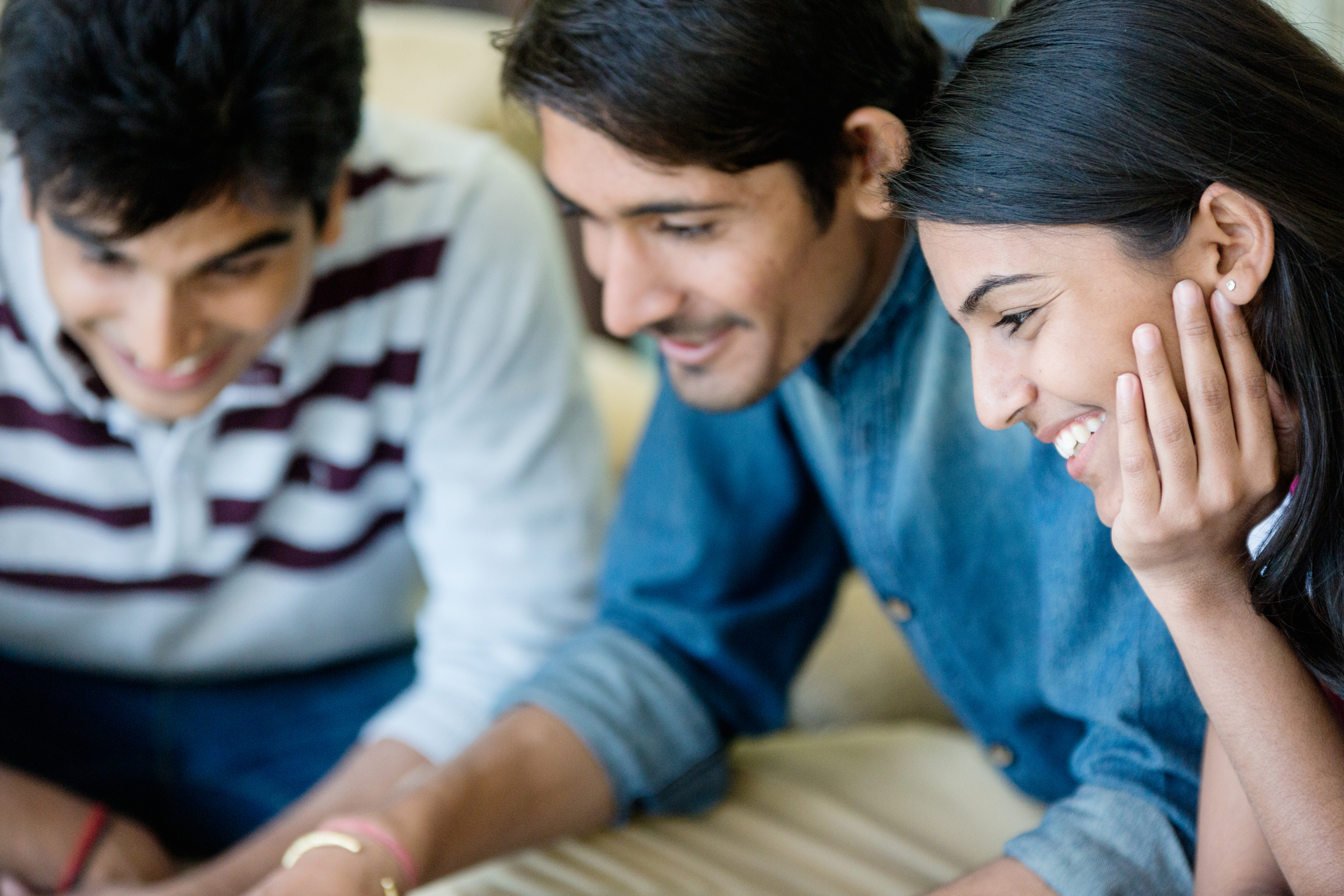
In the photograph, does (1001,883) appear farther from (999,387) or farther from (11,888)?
(11,888)

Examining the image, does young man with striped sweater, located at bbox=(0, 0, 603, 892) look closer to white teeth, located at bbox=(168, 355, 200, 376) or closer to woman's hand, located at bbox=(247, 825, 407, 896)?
white teeth, located at bbox=(168, 355, 200, 376)

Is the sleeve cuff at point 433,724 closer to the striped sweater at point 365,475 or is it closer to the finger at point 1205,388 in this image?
the striped sweater at point 365,475

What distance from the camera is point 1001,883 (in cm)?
89

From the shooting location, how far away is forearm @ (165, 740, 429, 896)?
3.93ft

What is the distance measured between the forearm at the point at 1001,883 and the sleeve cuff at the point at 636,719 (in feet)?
1.22

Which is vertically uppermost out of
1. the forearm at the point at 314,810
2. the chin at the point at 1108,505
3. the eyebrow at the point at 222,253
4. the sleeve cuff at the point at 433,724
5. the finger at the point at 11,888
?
the chin at the point at 1108,505

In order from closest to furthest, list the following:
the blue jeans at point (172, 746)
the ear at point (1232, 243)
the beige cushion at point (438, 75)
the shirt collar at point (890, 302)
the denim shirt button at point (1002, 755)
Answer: the ear at point (1232, 243) < the shirt collar at point (890, 302) < the denim shirt button at point (1002, 755) < the blue jeans at point (172, 746) < the beige cushion at point (438, 75)

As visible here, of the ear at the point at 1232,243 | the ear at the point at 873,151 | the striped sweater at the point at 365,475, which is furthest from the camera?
the striped sweater at the point at 365,475

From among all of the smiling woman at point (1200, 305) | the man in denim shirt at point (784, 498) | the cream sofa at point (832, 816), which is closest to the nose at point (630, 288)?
the man in denim shirt at point (784, 498)

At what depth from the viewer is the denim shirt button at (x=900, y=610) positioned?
1127mm

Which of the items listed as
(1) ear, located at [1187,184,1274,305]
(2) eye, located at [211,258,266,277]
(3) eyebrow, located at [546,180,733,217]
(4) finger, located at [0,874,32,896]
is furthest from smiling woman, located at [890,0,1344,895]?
(4) finger, located at [0,874,32,896]

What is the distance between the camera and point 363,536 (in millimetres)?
1464

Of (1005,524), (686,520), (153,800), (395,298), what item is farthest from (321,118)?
(153,800)

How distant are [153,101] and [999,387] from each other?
71 centimetres
